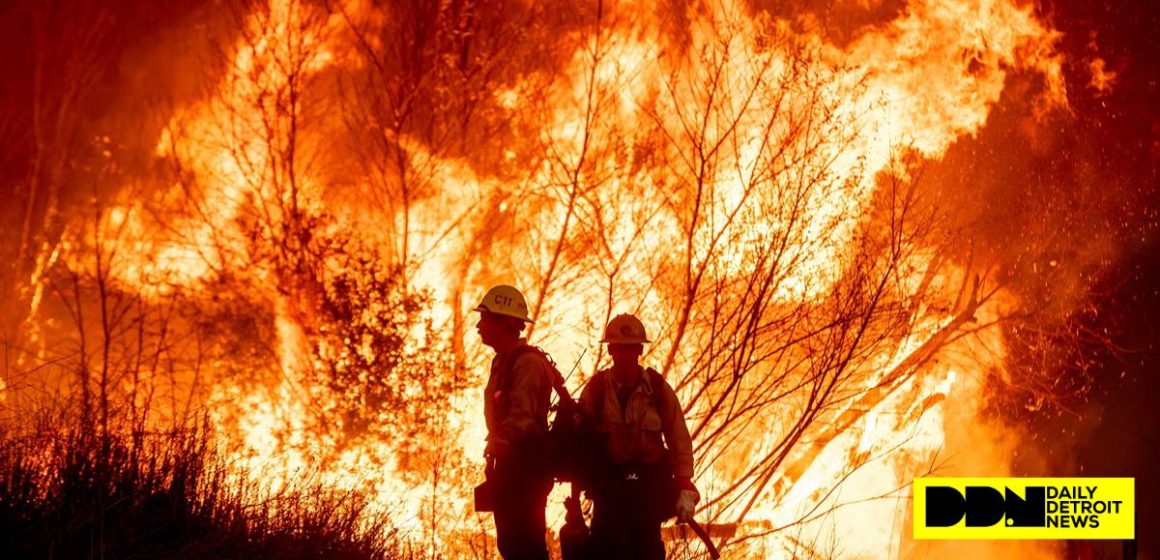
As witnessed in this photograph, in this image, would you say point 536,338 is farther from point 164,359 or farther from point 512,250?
point 164,359

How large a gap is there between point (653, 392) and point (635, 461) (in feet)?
1.26

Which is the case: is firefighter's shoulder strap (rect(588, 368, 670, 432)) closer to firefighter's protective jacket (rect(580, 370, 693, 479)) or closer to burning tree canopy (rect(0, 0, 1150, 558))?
firefighter's protective jacket (rect(580, 370, 693, 479))

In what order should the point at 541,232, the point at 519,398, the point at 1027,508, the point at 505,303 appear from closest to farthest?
the point at 519,398 → the point at 505,303 → the point at 541,232 → the point at 1027,508

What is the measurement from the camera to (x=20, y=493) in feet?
19.6

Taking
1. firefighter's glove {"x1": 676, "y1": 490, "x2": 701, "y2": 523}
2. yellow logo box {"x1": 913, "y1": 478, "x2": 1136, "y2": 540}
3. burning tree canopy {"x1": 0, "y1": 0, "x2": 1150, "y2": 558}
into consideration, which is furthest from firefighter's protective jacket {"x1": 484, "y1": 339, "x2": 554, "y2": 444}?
yellow logo box {"x1": 913, "y1": 478, "x2": 1136, "y2": 540}

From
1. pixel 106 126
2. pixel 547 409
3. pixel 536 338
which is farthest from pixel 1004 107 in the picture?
pixel 106 126

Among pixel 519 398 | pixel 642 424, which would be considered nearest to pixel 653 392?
pixel 642 424

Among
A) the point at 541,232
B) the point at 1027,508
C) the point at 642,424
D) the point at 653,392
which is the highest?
the point at 541,232

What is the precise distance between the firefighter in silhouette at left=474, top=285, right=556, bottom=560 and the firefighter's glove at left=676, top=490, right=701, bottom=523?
706 mm

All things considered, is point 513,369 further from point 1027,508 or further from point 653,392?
point 1027,508

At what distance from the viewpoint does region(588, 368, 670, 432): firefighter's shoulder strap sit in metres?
6.18

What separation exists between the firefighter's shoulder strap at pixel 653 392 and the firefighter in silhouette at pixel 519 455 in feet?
0.91

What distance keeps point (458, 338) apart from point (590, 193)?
2115mm

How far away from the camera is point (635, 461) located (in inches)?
243
